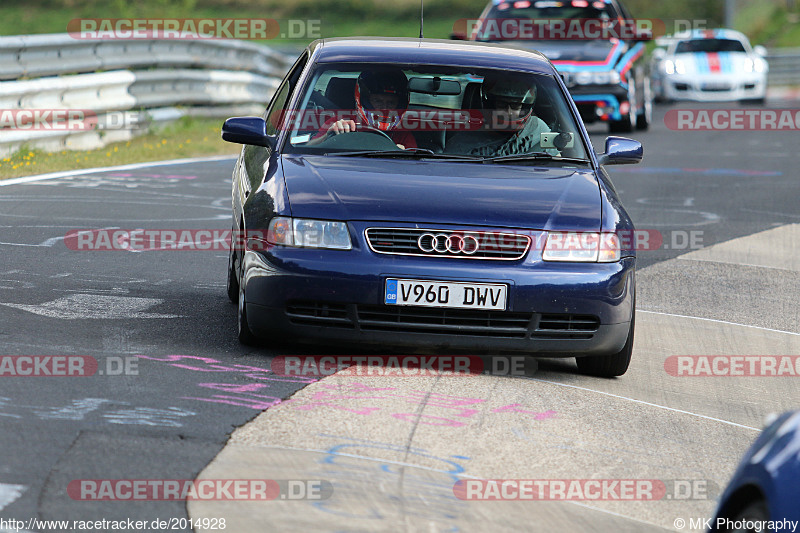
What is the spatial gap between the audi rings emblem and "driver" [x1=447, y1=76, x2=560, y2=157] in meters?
1.16

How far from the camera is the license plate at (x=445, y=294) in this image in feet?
20.0

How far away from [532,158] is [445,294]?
1.34 metres

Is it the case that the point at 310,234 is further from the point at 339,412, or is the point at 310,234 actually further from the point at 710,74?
the point at 710,74

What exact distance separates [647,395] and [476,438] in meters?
1.39

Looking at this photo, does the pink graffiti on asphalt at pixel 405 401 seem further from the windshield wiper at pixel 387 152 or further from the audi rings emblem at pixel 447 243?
the windshield wiper at pixel 387 152

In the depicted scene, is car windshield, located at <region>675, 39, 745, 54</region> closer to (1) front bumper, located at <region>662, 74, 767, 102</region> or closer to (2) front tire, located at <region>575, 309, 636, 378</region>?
(1) front bumper, located at <region>662, 74, 767, 102</region>

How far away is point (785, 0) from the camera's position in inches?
2229

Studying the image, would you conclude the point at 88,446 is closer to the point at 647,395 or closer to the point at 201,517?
the point at 201,517

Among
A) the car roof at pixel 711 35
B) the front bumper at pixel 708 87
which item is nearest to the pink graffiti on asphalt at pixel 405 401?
the front bumper at pixel 708 87

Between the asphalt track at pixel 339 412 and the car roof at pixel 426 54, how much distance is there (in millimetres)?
1560

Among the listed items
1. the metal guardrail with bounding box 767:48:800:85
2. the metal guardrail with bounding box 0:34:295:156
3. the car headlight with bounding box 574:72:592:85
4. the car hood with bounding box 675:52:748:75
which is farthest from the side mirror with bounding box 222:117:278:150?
the metal guardrail with bounding box 767:48:800:85

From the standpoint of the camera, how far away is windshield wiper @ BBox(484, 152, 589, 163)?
280 inches

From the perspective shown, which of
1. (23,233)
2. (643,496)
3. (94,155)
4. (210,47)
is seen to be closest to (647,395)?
(643,496)

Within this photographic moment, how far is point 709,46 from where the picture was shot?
1196 inches
